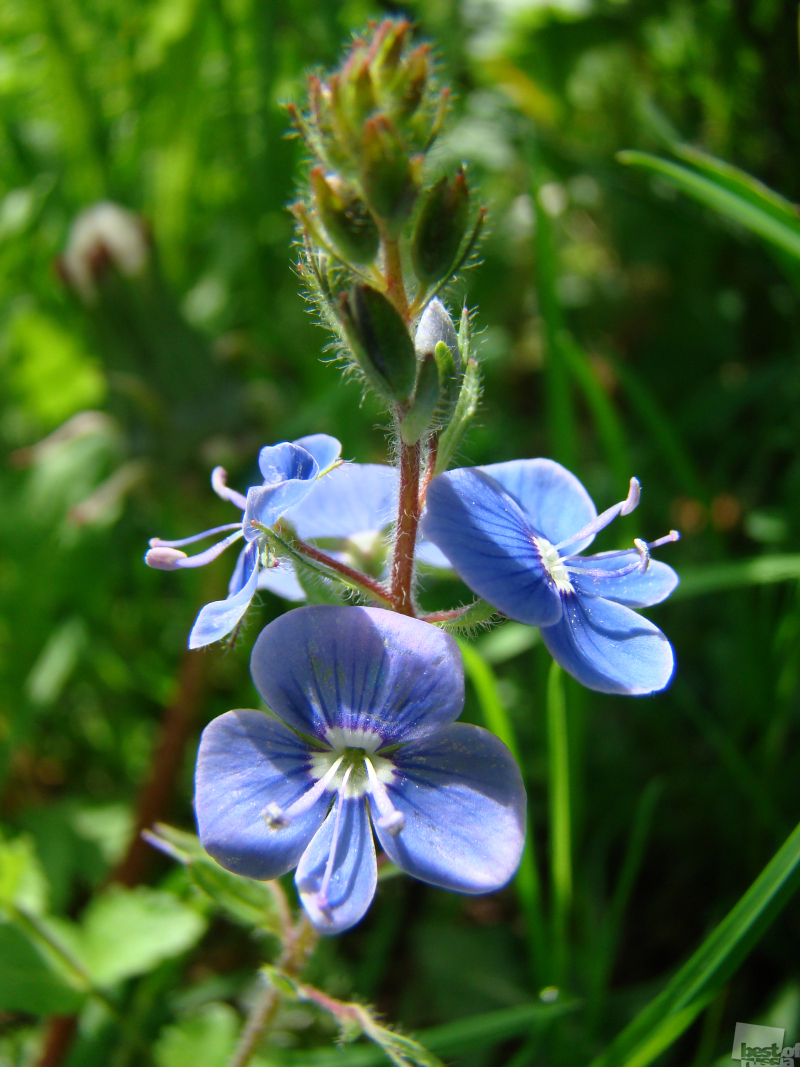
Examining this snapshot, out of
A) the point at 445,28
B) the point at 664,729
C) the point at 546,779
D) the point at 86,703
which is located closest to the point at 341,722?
the point at 546,779

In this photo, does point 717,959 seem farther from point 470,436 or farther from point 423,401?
point 470,436

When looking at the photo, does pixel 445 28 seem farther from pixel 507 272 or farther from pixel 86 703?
pixel 86 703

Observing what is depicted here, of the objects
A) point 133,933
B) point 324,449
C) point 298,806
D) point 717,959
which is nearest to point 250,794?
point 298,806

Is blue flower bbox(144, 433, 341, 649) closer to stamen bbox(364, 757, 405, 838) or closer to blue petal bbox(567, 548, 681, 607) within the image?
stamen bbox(364, 757, 405, 838)

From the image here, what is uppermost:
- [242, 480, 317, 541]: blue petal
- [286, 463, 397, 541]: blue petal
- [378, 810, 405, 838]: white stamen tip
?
[242, 480, 317, 541]: blue petal

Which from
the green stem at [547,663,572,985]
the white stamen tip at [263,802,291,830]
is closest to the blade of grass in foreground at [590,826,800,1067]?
the green stem at [547,663,572,985]

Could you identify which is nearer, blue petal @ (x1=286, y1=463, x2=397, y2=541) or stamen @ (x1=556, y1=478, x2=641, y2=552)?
stamen @ (x1=556, y1=478, x2=641, y2=552)
